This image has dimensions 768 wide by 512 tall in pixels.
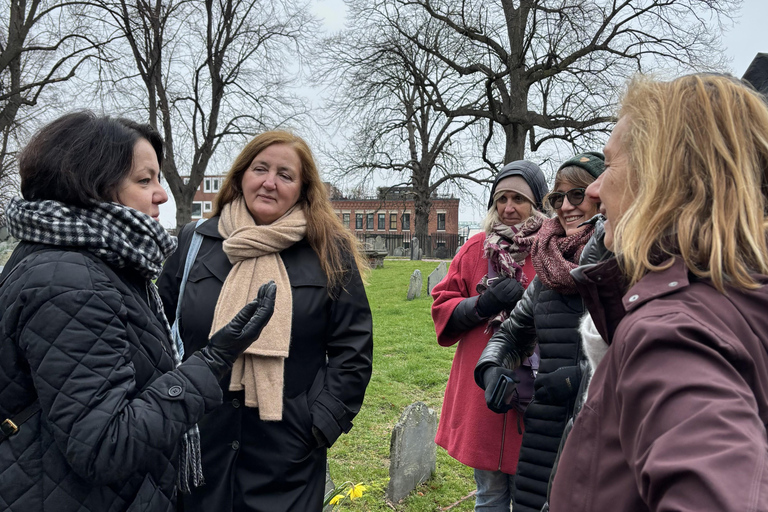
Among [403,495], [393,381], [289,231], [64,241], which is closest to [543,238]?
[289,231]

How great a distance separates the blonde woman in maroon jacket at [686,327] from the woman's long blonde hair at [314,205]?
1.58 m

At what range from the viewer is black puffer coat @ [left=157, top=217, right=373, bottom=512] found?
2.17 metres

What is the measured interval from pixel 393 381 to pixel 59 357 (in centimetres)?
580

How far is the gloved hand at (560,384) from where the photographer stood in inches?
78.8

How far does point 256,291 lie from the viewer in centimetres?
235

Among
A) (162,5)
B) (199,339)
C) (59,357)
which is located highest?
(162,5)

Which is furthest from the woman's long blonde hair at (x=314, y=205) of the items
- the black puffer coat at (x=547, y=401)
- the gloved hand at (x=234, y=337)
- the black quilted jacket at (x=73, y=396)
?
the black quilted jacket at (x=73, y=396)

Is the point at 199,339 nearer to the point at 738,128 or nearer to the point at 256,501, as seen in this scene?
the point at 256,501

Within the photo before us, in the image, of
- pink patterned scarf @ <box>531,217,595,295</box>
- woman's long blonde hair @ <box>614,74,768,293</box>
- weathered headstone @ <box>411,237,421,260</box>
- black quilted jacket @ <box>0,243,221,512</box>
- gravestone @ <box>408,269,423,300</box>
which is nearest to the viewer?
woman's long blonde hair @ <box>614,74,768,293</box>

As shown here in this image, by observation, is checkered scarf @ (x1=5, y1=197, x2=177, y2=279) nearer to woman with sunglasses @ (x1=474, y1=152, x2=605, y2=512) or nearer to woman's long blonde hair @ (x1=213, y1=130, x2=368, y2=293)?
woman's long blonde hair @ (x1=213, y1=130, x2=368, y2=293)

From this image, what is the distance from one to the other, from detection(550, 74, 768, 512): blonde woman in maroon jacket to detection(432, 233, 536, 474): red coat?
1687mm

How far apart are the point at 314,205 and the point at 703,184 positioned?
192cm

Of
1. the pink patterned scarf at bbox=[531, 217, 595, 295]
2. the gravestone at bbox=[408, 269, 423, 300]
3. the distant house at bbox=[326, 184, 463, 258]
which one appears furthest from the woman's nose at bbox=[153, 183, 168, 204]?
the distant house at bbox=[326, 184, 463, 258]

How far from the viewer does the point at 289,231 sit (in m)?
2.44
